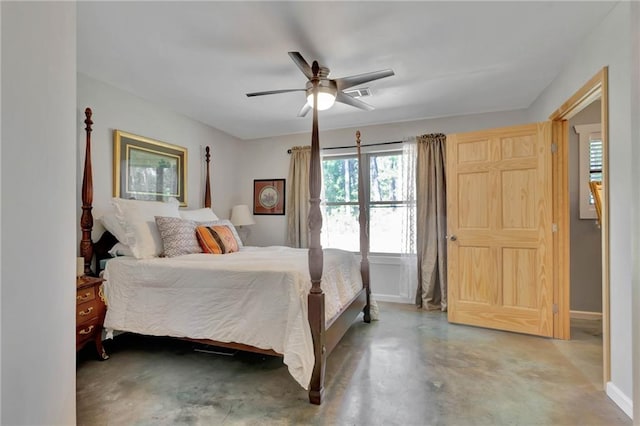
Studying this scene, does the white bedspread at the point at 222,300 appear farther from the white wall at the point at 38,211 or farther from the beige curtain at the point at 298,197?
the beige curtain at the point at 298,197

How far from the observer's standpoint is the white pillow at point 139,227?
254cm

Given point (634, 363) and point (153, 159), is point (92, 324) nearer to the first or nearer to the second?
point (153, 159)

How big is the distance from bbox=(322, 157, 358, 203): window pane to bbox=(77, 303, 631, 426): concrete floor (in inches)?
83.6

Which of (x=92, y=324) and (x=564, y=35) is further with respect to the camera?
(x=92, y=324)

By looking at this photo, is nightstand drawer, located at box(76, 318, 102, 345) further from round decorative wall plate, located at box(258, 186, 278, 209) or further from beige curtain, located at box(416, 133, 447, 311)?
beige curtain, located at box(416, 133, 447, 311)

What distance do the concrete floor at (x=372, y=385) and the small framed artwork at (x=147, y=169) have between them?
4.88ft

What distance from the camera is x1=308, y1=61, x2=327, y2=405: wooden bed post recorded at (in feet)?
6.06

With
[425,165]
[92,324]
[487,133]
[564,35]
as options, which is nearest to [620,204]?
[564,35]

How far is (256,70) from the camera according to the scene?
2.55m

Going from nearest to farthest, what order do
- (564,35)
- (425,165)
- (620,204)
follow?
(620,204) < (564,35) < (425,165)

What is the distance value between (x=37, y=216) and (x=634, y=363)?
203cm

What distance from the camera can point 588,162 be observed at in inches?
131

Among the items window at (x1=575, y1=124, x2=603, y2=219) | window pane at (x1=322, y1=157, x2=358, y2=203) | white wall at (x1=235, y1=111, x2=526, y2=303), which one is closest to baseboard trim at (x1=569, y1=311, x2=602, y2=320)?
window at (x1=575, y1=124, x2=603, y2=219)

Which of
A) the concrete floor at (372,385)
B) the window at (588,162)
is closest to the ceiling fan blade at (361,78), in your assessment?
the concrete floor at (372,385)
